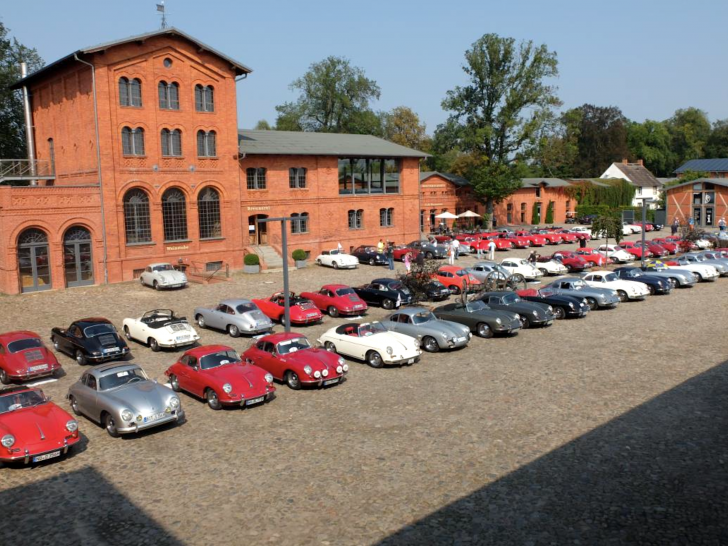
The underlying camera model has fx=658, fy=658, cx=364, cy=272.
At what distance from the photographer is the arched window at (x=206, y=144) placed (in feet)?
131

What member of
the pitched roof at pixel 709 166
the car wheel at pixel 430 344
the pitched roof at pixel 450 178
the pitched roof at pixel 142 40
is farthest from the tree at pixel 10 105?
the pitched roof at pixel 709 166

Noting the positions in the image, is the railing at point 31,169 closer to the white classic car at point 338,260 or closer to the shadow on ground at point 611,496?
the white classic car at point 338,260

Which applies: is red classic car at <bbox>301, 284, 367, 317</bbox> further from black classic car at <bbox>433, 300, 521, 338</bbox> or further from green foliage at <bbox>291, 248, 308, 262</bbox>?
green foliage at <bbox>291, 248, 308, 262</bbox>

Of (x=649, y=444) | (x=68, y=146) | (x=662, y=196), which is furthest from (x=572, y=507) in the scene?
(x=662, y=196)

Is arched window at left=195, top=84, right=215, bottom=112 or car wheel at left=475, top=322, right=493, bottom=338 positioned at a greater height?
arched window at left=195, top=84, right=215, bottom=112

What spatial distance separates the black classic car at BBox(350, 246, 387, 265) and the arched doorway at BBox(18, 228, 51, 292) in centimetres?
1929

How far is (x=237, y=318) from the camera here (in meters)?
25.2

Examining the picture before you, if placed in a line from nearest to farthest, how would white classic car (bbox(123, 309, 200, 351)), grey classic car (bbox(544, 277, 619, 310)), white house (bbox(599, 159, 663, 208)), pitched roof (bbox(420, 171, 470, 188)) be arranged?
white classic car (bbox(123, 309, 200, 351))
grey classic car (bbox(544, 277, 619, 310))
pitched roof (bbox(420, 171, 470, 188))
white house (bbox(599, 159, 663, 208))

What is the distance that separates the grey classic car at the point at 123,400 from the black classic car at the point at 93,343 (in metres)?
4.65

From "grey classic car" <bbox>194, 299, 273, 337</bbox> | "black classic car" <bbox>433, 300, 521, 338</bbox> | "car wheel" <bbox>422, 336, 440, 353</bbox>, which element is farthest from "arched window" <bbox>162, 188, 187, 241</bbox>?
"car wheel" <bbox>422, 336, 440, 353</bbox>

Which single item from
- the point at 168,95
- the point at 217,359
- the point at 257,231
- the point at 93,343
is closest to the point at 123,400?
the point at 217,359

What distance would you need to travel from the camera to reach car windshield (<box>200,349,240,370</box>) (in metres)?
17.8

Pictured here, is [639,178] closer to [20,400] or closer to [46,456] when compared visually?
[20,400]

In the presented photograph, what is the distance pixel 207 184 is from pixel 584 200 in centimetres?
5497
